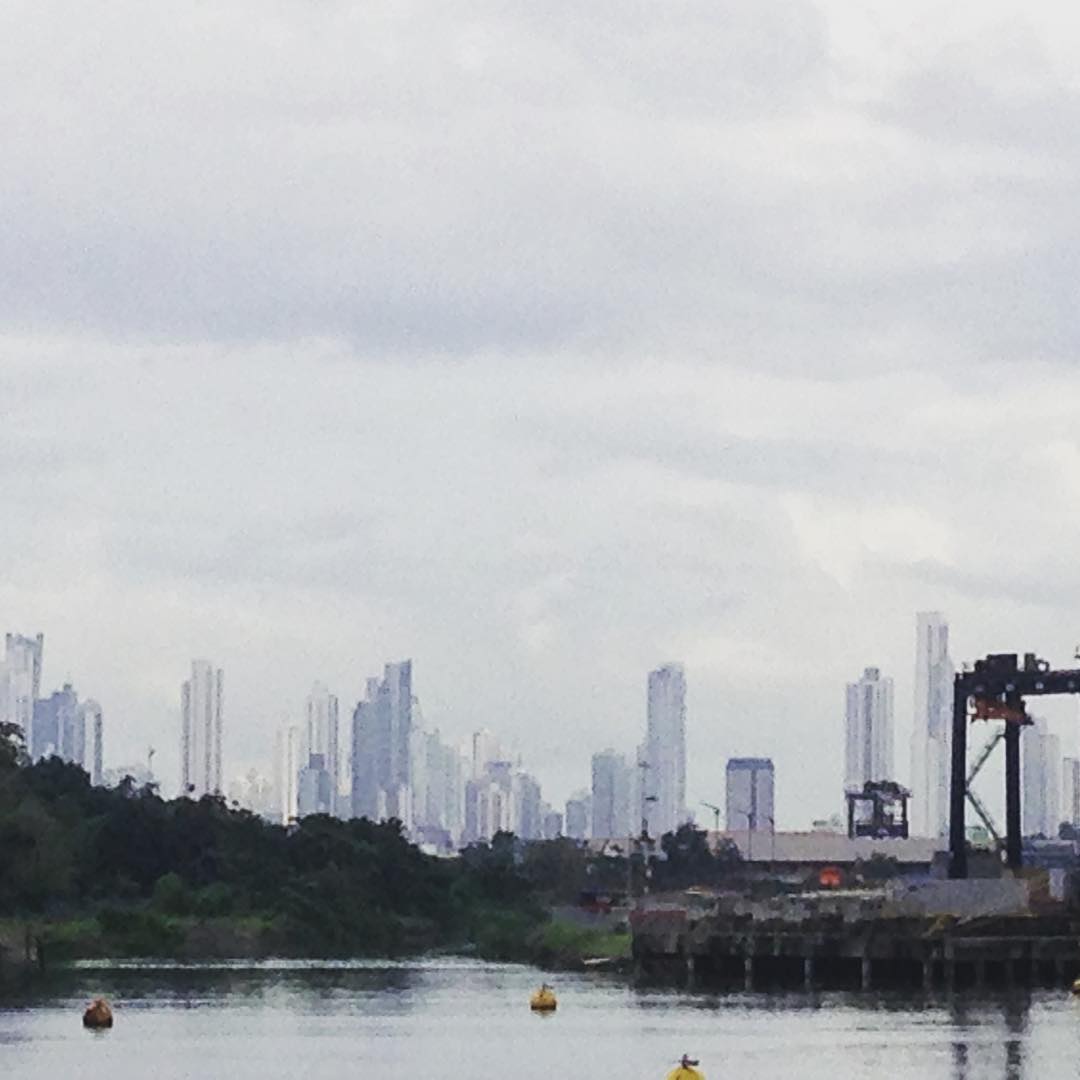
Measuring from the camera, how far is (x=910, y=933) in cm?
12319

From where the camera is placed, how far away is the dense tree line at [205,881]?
6614 inches

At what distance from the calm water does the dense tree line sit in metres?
35.3

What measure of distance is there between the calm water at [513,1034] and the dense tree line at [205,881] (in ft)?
116

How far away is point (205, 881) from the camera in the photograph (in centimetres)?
19125

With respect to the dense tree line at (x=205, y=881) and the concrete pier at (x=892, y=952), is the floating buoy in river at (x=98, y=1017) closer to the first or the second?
the concrete pier at (x=892, y=952)

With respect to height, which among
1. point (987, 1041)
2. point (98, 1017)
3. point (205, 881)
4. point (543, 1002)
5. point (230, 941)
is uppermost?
point (205, 881)

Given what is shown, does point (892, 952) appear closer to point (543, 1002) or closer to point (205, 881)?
point (543, 1002)

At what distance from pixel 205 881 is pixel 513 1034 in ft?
303

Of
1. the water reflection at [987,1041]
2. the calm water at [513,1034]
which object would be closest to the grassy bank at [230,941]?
the calm water at [513,1034]

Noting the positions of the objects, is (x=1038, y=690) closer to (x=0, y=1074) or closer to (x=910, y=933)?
(x=910, y=933)

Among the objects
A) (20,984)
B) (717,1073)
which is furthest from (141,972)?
(717,1073)

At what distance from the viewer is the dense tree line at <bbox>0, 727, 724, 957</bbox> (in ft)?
551

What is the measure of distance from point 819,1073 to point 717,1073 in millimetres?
2498

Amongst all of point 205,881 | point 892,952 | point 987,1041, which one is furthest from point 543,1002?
point 205,881
